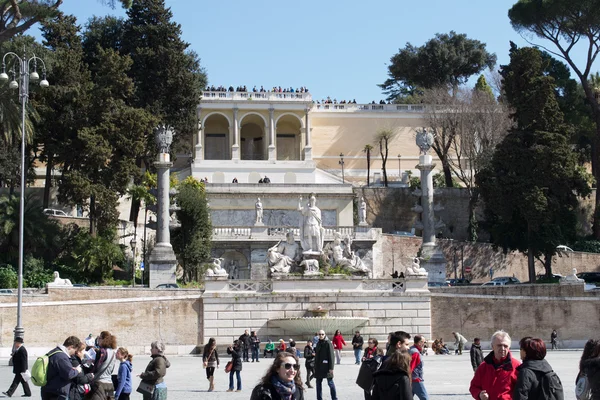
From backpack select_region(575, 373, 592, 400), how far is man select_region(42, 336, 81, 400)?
19.4 ft

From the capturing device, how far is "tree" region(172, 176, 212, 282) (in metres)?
43.0

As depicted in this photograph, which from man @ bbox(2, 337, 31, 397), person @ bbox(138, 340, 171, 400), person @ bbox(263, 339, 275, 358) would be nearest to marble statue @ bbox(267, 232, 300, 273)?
person @ bbox(263, 339, 275, 358)

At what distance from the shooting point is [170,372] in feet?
83.1

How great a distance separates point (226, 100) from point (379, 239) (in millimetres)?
17401

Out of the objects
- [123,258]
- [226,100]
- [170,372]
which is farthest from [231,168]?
[170,372]

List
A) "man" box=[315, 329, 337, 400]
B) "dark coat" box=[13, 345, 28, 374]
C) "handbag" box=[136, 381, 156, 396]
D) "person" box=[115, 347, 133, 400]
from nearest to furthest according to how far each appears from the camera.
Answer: "handbag" box=[136, 381, 156, 396] < "person" box=[115, 347, 133, 400] < "man" box=[315, 329, 337, 400] < "dark coat" box=[13, 345, 28, 374]

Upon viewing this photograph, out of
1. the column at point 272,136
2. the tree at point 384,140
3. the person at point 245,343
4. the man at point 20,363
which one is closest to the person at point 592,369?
the man at point 20,363

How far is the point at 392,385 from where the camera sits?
28.6ft

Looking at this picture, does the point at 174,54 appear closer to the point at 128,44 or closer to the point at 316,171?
the point at 128,44

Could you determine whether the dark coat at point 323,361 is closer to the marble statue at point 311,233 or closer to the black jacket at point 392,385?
the black jacket at point 392,385

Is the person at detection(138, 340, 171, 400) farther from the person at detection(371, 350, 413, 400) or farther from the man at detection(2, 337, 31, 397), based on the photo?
the man at detection(2, 337, 31, 397)

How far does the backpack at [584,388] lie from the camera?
349 inches

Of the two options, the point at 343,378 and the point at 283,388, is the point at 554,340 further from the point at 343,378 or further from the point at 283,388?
the point at 283,388

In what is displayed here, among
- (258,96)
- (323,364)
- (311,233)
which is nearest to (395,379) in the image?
(323,364)
